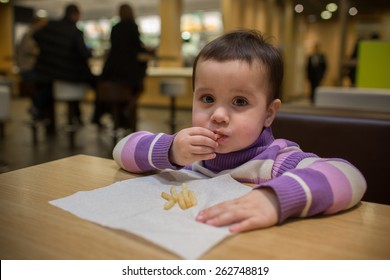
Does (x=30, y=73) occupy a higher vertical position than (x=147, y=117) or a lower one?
higher

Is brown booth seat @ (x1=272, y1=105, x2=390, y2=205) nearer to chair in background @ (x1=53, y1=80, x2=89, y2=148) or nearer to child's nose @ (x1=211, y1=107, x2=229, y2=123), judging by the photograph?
child's nose @ (x1=211, y1=107, x2=229, y2=123)

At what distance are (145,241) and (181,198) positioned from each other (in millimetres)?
166

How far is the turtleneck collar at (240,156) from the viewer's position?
99cm

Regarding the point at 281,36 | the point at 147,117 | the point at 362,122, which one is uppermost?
the point at 281,36

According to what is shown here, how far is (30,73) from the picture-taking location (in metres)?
4.97

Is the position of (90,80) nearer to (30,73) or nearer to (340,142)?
(30,73)

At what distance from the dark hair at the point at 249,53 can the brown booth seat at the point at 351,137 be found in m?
0.55

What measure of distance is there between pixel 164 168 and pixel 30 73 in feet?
15.0

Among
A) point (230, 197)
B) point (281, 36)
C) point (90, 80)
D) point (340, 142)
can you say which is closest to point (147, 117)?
point (90, 80)

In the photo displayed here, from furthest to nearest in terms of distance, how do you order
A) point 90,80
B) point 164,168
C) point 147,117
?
point 147,117 → point 90,80 → point 164,168

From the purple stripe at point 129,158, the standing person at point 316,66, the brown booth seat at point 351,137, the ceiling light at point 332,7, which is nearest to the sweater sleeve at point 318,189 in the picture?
the purple stripe at point 129,158

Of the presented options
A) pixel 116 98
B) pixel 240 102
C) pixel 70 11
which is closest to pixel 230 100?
pixel 240 102

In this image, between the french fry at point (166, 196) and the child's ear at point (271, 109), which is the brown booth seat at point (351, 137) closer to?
the child's ear at point (271, 109)

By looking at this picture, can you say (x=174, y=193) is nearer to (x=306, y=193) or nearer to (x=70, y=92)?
(x=306, y=193)
